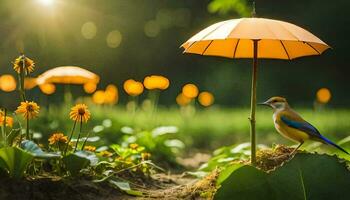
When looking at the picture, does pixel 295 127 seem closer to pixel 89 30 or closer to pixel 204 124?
pixel 204 124

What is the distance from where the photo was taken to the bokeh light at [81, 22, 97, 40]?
14.5 metres

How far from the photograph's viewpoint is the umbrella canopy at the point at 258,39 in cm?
357

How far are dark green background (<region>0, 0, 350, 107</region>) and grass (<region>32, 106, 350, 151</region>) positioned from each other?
11.4 ft

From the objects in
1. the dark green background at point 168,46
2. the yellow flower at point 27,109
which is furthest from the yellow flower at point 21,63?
the dark green background at point 168,46

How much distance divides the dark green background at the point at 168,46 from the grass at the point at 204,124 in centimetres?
346

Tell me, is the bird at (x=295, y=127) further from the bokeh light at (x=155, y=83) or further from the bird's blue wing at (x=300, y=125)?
the bokeh light at (x=155, y=83)

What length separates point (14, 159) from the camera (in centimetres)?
352

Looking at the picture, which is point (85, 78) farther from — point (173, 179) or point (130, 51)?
point (130, 51)

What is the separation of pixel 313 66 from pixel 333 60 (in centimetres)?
56

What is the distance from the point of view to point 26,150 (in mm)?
3586

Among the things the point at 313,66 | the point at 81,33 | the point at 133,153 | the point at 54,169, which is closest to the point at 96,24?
the point at 81,33

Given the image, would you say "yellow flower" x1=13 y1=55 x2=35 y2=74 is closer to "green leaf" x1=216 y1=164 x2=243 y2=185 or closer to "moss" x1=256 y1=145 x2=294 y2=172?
"green leaf" x1=216 y1=164 x2=243 y2=185

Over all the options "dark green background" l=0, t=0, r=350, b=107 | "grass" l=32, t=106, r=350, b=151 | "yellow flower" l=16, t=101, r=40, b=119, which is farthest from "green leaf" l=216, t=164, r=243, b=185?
"dark green background" l=0, t=0, r=350, b=107

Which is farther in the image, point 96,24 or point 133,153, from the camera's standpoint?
point 96,24
